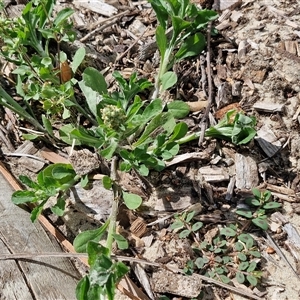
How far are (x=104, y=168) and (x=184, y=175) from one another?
478 millimetres

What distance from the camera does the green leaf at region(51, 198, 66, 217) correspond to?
2.68 m

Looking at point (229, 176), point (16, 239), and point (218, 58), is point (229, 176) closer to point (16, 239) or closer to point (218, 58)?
point (218, 58)

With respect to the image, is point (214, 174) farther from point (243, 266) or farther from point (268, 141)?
point (243, 266)

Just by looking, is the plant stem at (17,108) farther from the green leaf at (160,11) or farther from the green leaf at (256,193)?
the green leaf at (256,193)

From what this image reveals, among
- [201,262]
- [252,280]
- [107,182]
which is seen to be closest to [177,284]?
[201,262]

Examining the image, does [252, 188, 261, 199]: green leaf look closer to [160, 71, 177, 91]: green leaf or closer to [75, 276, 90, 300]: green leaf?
[160, 71, 177, 91]: green leaf

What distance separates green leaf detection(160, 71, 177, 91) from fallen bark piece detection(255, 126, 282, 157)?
0.61 meters

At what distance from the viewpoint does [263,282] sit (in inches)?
103

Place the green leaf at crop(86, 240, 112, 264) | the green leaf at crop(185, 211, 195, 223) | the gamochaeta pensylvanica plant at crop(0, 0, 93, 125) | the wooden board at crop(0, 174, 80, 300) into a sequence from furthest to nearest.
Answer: the gamochaeta pensylvanica plant at crop(0, 0, 93, 125)
the green leaf at crop(185, 211, 195, 223)
the wooden board at crop(0, 174, 80, 300)
the green leaf at crop(86, 240, 112, 264)

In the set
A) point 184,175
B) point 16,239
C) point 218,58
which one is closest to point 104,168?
point 184,175

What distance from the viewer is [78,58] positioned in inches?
123

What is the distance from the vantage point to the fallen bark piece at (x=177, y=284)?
2.52 metres

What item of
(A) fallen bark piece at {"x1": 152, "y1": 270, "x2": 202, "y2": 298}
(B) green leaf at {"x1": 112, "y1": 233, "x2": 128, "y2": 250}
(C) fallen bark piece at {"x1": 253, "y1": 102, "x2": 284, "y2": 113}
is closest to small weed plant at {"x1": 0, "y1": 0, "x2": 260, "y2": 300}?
(B) green leaf at {"x1": 112, "y1": 233, "x2": 128, "y2": 250}

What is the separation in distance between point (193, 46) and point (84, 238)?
4.64ft
